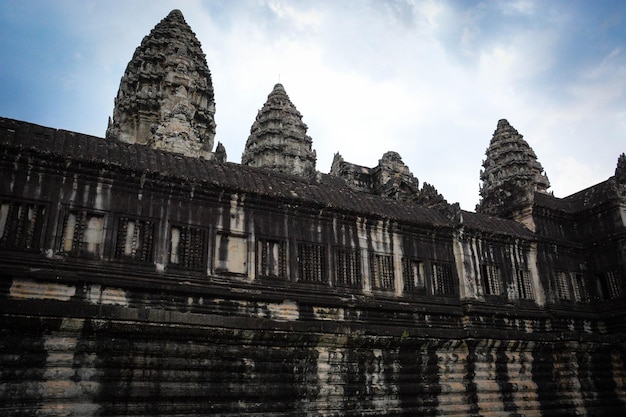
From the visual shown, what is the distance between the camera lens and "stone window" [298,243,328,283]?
16.1m

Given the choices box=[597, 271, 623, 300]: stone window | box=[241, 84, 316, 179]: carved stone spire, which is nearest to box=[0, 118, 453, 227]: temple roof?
box=[597, 271, 623, 300]: stone window

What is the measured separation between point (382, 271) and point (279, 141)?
3787cm

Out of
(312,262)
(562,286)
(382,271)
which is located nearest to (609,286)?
(562,286)

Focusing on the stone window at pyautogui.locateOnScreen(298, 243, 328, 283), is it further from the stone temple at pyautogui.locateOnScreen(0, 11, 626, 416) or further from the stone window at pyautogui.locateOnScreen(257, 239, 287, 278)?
the stone window at pyautogui.locateOnScreen(257, 239, 287, 278)

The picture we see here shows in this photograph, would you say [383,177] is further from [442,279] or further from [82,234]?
[82,234]

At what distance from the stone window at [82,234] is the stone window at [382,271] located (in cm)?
849

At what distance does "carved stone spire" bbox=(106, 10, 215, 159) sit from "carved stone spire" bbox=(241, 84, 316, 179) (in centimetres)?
1258

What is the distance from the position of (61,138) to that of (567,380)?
62.7 ft

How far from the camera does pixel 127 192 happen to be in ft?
45.9

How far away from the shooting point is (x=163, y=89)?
39.3m

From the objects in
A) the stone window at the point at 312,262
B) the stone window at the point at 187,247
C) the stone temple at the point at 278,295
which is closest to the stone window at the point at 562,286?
the stone temple at the point at 278,295

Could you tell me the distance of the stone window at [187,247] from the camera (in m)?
14.2

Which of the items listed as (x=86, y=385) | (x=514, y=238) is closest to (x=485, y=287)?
(x=514, y=238)

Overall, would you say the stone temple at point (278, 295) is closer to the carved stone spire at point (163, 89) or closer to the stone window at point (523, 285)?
the stone window at point (523, 285)
